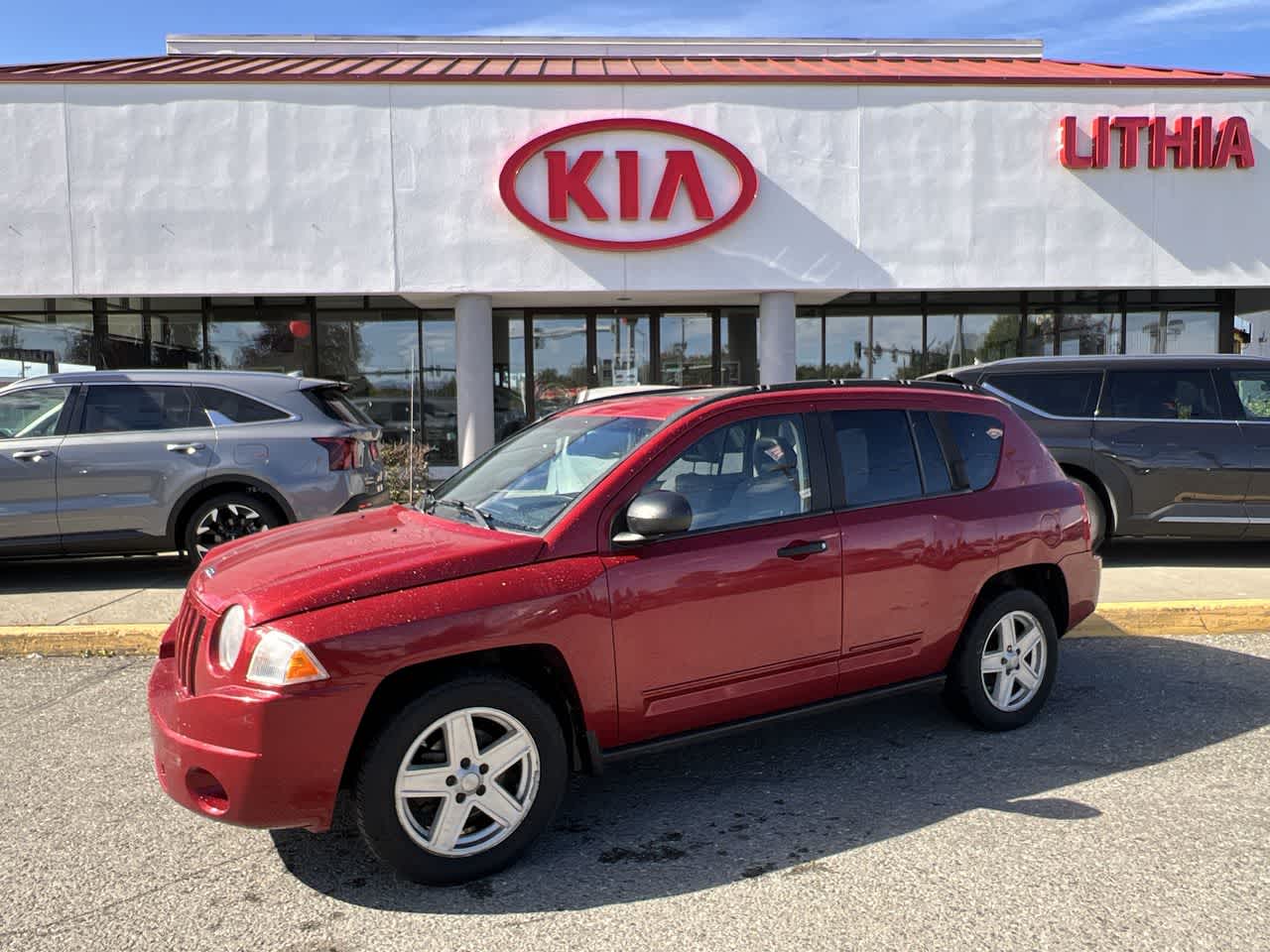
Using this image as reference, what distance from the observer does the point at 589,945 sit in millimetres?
3035

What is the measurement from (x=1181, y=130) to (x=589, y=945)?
13172mm

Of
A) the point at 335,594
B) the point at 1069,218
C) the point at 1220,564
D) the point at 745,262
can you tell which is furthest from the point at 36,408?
the point at 1069,218

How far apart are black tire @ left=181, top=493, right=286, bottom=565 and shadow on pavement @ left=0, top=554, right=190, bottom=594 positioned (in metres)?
0.37

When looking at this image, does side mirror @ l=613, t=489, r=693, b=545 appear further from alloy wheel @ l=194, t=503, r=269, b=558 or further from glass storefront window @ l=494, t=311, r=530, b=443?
glass storefront window @ l=494, t=311, r=530, b=443

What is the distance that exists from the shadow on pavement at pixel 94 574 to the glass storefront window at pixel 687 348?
27.2ft

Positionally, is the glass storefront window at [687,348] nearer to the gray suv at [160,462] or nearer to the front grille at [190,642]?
the gray suv at [160,462]

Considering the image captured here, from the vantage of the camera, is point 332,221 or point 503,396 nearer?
point 332,221

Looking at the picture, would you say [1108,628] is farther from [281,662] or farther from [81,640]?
[81,640]

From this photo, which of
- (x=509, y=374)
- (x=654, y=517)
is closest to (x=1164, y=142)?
(x=509, y=374)

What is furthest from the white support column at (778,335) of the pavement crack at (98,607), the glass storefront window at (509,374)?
the pavement crack at (98,607)

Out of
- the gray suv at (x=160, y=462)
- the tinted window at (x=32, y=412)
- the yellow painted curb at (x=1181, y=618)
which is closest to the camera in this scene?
the yellow painted curb at (x=1181, y=618)

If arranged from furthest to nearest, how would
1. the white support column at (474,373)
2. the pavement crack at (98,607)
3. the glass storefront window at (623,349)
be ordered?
the glass storefront window at (623,349) → the white support column at (474,373) → the pavement crack at (98,607)

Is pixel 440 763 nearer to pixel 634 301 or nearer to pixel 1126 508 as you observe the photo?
pixel 1126 508

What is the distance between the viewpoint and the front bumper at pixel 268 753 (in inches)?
124
